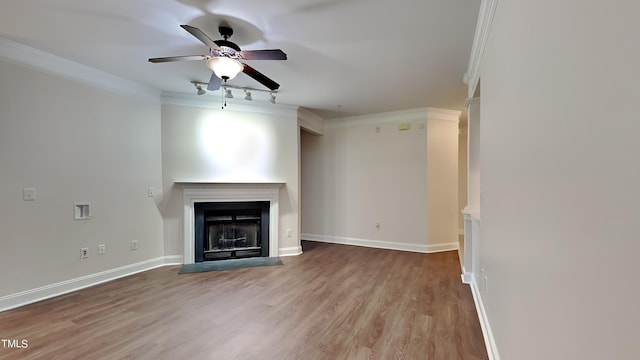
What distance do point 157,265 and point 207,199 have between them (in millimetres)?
1202

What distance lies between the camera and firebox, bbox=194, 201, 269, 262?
453cm

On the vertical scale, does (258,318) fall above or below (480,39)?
below

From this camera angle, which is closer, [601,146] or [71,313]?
[601,146]

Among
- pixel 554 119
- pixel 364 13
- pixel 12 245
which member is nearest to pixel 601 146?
pixel 554 119

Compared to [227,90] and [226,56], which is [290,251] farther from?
[226,56]

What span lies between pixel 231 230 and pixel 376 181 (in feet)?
9.30

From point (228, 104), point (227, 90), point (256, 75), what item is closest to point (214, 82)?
point (256, 75)

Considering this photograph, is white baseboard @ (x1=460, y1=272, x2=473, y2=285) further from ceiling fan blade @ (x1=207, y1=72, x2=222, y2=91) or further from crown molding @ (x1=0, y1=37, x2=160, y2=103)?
crown molding @ (x1=0, y1=37, x2=160, y2=103)

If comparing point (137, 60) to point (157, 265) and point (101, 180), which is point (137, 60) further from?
point (157, 265)

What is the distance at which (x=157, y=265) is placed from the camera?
4.28 metres

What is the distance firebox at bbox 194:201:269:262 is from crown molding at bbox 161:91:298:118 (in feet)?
5.09

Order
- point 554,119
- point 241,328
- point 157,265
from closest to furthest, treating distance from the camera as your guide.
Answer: point 554,119, point 241,328, point 157,265

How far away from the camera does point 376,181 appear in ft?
18.3

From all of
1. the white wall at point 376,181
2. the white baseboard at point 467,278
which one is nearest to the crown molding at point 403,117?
the white wall at point 376,181
